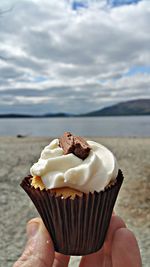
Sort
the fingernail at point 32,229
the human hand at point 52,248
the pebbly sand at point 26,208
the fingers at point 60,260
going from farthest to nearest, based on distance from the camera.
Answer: the pebbly sand at point 26,208
the fingers at point 60,260
the fingernail at point 32,229
the human hand at point 52,248

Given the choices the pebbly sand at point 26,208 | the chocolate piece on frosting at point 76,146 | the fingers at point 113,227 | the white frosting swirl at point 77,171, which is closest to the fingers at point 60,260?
the fingers at point 113,227

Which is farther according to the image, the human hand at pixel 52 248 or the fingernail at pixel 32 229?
the fingernail at pixel 32 229

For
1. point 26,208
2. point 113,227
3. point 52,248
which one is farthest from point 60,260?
point 26,208

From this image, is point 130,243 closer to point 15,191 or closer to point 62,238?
point 62,238

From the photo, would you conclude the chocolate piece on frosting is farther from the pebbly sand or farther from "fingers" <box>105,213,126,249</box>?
the pebbly sand

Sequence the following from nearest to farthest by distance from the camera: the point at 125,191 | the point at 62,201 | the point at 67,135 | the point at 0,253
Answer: the point at 62,201 → the point at 67,135 → the point at 0,253 → the point at 125,191

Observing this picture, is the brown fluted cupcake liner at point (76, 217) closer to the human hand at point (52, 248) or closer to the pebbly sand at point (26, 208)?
the human hand at point (52, 248)

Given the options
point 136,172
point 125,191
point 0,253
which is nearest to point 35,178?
point 0,253
